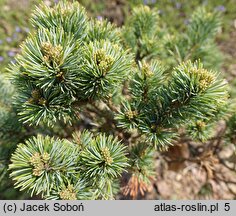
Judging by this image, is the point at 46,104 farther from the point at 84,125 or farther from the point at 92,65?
the point at 84,125

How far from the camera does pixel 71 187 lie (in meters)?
0.93

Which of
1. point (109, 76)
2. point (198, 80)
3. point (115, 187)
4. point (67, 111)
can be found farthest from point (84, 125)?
point (198, 80)

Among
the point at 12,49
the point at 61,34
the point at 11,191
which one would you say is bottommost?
the point at 11,191

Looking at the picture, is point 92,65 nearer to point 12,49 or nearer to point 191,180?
point 191,180

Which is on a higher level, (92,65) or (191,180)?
(92,65)

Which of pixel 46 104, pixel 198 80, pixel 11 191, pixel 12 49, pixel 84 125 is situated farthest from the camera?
pixel 12 49

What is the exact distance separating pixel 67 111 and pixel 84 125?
3.43ft

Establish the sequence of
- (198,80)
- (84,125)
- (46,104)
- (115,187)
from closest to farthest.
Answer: (198,80), (46,104), (115,187), (84,125)

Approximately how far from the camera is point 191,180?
209 cm

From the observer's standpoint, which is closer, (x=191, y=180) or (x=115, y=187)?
(x=115, y=187)

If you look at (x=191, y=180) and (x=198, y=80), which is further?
(x=191, y=180)

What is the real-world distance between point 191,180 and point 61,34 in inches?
64.0

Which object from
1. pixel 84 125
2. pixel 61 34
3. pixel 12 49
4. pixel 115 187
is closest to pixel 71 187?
pixel 115 187

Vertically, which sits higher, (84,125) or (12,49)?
(12,49)
